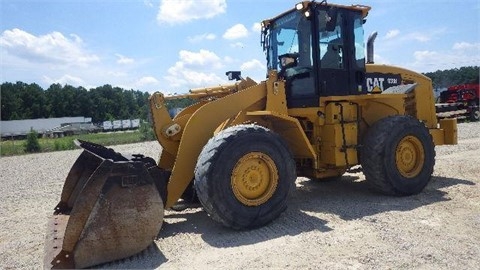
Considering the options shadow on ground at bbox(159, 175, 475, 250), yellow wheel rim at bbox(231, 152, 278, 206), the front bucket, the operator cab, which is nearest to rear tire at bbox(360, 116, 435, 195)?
shadow on ground at bbox(159, 175, 475, 250)

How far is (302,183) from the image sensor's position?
820 cm

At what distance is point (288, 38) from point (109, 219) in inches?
165

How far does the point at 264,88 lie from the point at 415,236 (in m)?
2.94

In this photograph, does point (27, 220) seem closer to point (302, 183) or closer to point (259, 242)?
point (259, 242)

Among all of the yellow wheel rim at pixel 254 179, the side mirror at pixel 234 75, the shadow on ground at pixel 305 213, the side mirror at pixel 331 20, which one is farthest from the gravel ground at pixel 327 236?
the side mirror at pixel 331 20

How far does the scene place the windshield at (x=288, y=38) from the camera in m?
6.38

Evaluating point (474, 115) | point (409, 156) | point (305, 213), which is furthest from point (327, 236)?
point (474, 115)

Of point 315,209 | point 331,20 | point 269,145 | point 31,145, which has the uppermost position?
point 331,20

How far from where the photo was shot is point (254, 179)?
515 centimetres

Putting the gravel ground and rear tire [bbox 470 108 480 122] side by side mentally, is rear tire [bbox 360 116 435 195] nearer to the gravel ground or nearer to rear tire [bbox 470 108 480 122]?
the gravel ground

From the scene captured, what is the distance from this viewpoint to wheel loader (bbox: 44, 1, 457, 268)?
14.0ft

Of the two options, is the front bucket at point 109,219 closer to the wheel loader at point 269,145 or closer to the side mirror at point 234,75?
the wheel loader at point 269,145

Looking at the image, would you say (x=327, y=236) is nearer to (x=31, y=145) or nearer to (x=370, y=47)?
(x=370, y=47)

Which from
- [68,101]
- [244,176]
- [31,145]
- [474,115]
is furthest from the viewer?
[68,101]
